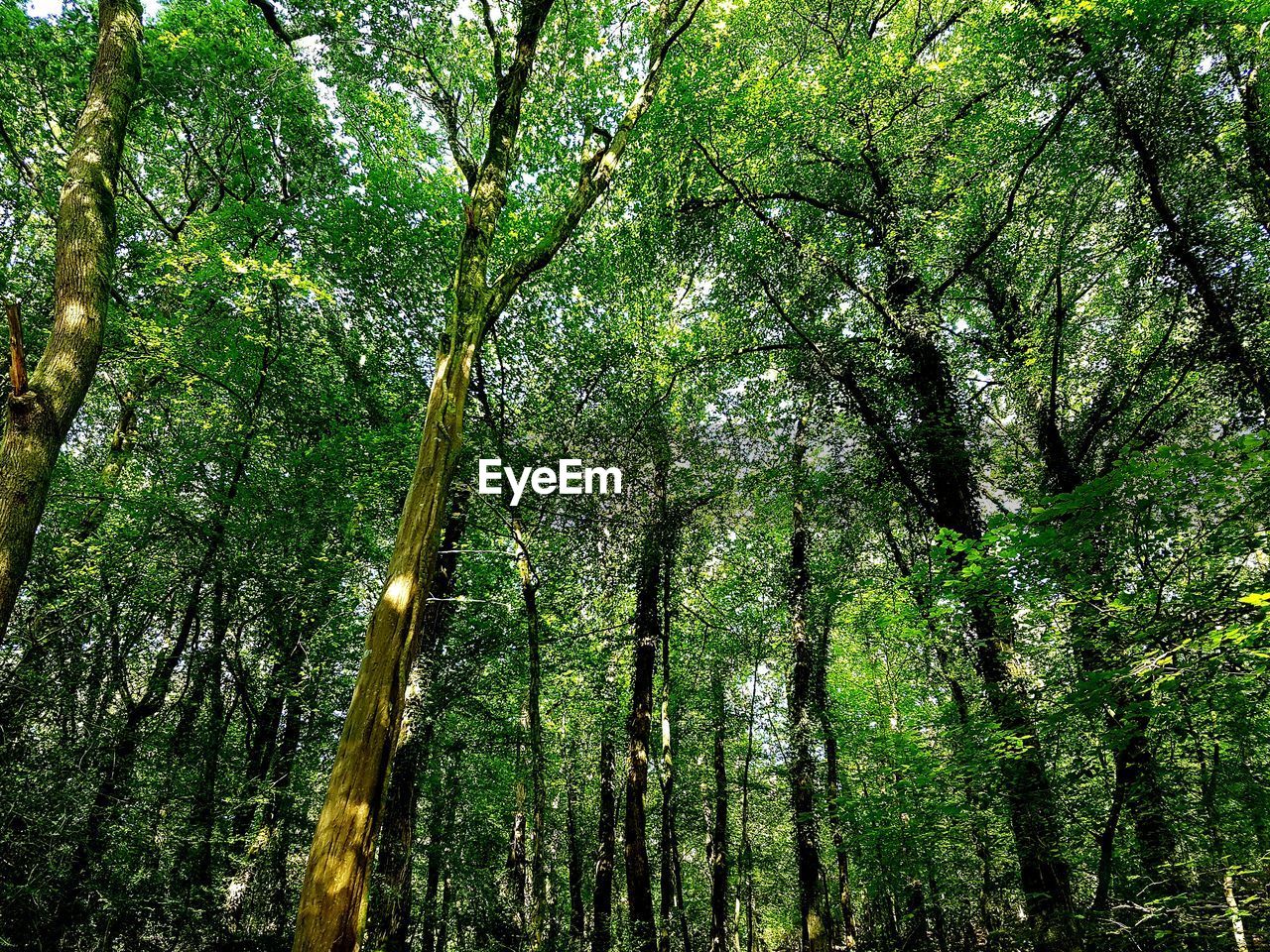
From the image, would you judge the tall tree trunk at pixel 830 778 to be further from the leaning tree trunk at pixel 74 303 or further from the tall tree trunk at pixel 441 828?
the leaning tree trunk at pixel 74 303

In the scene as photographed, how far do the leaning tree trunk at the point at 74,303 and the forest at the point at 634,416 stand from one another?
3cm

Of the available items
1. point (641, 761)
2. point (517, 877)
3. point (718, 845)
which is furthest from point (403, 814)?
point (718, 845)

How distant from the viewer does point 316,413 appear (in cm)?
1076

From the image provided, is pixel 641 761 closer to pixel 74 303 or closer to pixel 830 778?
pixel 830 778

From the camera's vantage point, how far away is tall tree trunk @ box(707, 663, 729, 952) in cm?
1239

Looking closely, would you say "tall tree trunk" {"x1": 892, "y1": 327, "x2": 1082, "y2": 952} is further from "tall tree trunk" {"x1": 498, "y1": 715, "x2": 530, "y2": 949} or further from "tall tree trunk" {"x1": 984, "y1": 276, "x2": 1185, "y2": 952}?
"tall tree trunk" {"x1": 498, "y1": 715, "x2": 530, "y2": 949}

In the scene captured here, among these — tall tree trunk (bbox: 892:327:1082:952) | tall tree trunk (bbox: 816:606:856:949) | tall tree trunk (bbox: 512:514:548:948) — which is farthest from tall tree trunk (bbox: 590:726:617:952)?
→ tall tree trunk (bbox: 892:327:1082:952)

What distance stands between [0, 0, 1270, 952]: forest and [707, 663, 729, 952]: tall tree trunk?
27 cm

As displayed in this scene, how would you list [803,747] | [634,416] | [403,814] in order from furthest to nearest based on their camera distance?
[803,747] → [634,416] → [403,814]

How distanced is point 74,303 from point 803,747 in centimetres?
1158

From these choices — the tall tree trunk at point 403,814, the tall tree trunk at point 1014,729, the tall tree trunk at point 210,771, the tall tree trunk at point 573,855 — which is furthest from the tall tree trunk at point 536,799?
the tall tree trunk at point 573,855

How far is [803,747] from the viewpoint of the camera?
10.1m

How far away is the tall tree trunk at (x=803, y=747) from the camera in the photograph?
9.53m

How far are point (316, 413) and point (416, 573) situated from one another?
9799mm
